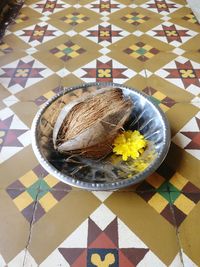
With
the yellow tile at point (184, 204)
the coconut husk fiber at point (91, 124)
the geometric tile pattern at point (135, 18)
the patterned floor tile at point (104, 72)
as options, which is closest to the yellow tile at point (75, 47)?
the patterned floor tile at point (104, 72)

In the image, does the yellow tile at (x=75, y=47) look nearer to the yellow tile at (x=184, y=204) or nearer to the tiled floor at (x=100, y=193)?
the tiled floor at (x=100, y=193)

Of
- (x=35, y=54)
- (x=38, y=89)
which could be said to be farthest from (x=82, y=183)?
(x=35, y=54)

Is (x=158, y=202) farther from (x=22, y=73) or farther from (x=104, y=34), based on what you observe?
(x=104, y=34)

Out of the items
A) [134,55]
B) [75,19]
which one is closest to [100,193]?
[134,55]

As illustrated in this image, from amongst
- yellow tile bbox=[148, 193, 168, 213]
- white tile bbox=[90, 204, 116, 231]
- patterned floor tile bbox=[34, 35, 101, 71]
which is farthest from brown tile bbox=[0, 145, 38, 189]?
patterned floor tile bbox=[34, 35, 101, 71]

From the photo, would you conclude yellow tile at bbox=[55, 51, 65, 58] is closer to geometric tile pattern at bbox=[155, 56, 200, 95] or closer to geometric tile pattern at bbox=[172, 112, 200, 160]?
geometric tile pattern at bbox=[155, 56, 200, 95]

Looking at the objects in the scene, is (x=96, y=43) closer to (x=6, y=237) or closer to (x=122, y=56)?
(x=122, y=56)
